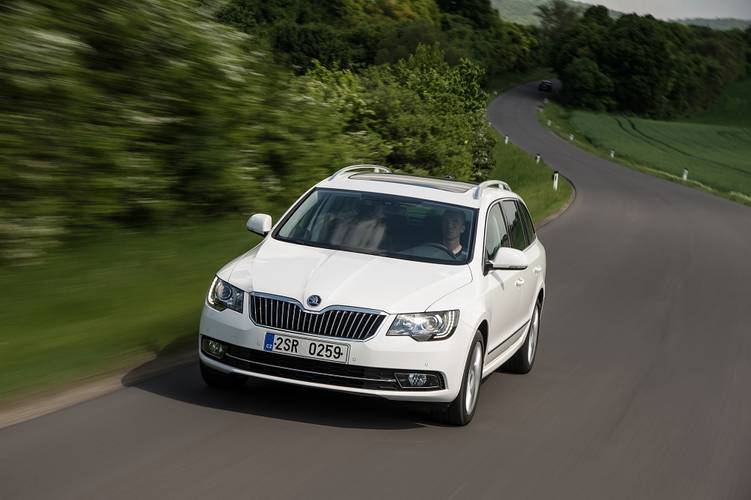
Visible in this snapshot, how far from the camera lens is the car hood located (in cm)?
687

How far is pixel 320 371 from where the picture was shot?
6.78m

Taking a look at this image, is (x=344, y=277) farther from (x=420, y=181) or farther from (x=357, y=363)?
(x=420, y=181)

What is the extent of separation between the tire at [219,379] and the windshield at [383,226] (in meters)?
1.13

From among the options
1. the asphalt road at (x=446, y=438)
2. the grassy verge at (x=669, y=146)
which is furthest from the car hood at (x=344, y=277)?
Result: the grassy verge at (x=669, y=146)

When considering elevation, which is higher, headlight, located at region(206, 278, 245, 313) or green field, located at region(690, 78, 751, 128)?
headlight, located at region(206, 278, 245, 313)

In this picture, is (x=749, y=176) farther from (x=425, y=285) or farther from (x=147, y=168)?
(x=425, y=285)

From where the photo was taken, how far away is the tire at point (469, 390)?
7.17 meters

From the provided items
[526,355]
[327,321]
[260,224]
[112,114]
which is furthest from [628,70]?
[327,321]

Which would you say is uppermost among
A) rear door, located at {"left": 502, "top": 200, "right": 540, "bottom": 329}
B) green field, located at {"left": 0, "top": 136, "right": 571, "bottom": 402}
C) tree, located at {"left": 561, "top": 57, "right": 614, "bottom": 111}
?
rear door, located at {"left": 502, "top": 200, "right": 540, "bottom": 329}

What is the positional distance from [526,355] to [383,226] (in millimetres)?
2217

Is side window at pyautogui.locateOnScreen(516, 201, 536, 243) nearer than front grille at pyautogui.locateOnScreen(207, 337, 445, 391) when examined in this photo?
No

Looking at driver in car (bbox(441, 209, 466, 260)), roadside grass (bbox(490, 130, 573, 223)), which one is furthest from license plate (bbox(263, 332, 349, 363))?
roadside grass (bbox(490, 130, 573, 223))

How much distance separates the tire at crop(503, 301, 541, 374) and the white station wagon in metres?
0.74

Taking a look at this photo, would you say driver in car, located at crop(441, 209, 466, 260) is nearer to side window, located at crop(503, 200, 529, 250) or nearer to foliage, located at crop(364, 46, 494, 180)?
side window, located at crop(503, 200, 529, 250)
